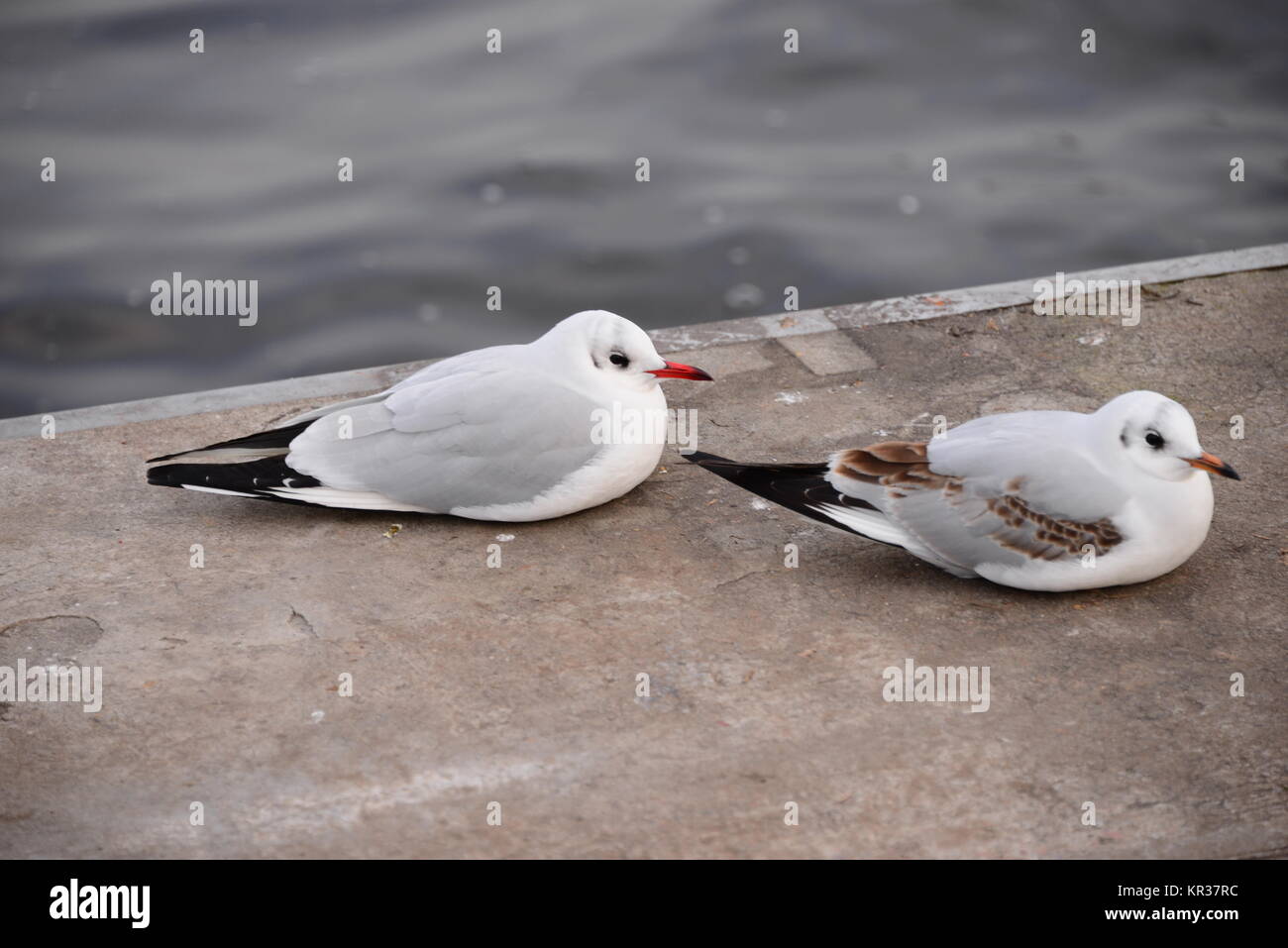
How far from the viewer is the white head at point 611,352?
4777 mm

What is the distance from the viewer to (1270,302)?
6133mm

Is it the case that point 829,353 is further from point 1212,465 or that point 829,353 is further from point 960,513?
point 1212,465

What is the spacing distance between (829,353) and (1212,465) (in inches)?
78.6

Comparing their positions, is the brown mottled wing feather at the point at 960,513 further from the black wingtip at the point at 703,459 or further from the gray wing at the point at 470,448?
the gray wing at the point at 470,448

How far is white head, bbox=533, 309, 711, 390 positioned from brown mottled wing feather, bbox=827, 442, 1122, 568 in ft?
2.12

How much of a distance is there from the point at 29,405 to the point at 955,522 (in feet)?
17.1

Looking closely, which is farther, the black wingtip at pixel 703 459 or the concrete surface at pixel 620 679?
the black wingtip at pixel 703 459

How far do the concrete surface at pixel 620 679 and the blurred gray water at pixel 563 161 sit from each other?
10.3ft

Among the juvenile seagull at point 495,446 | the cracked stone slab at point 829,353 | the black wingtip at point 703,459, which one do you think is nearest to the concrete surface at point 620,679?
the juvenile seagull at point 495,446

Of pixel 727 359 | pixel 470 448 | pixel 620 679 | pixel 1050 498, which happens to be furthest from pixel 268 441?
pixel 1050 498

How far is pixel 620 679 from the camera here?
404 centimetres
